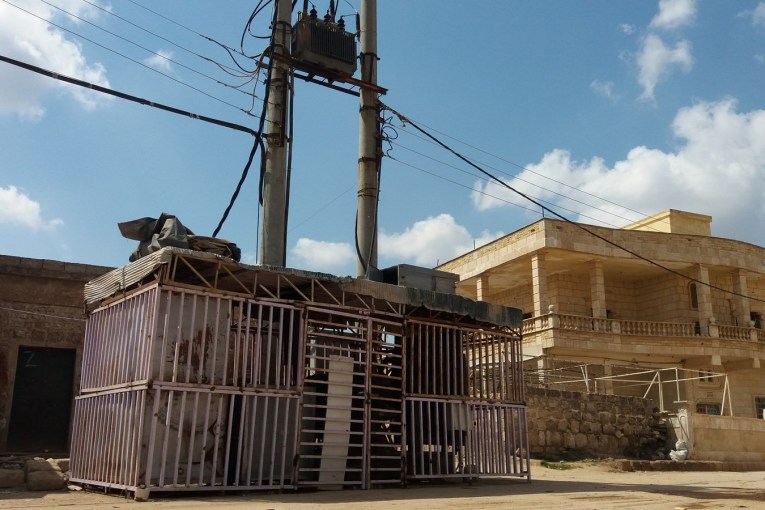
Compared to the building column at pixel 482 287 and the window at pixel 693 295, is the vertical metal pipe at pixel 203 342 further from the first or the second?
the window at pixel 693 295

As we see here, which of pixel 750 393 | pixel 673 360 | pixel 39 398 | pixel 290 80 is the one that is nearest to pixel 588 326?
pixel 673 360

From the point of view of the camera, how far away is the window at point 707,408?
3394 cm

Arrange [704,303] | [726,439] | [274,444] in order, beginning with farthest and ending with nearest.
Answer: [704,303] < [726,439] < [274,444]

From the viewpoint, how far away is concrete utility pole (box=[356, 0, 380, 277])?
1606 cm

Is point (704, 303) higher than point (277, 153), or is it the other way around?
point (704, 303)

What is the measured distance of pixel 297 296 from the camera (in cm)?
1376

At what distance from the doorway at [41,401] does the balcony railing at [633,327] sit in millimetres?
20250

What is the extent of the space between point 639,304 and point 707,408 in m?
5.99

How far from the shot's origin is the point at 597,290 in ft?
107

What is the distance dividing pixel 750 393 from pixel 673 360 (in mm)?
5129

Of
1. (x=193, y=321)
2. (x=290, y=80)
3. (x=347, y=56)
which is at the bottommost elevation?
(x=193, y=321)

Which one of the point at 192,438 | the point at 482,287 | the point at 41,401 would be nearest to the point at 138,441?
the point at 192,438

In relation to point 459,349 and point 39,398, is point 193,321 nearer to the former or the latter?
point 459,349

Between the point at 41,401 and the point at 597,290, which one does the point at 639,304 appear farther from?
the point at 41,401
